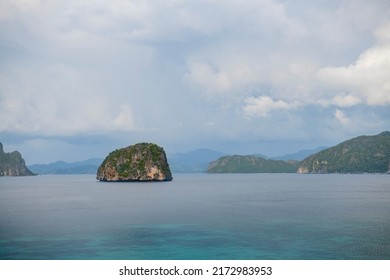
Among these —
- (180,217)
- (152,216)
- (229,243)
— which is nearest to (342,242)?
(229,243)

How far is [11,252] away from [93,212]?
41.9 meters

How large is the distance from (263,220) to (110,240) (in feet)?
101

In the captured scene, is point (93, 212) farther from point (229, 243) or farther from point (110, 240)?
point (229, 243)

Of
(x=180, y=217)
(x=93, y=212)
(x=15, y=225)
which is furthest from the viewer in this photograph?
(x=93, y=212)

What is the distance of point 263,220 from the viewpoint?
249 ft

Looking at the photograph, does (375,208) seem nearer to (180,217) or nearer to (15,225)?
(180,217)

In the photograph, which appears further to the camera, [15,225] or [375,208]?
[375,208]
